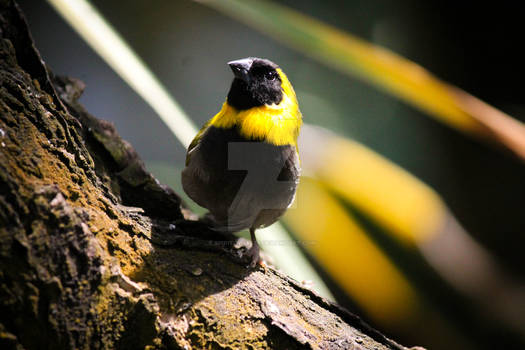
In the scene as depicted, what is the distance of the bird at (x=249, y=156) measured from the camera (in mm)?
1396

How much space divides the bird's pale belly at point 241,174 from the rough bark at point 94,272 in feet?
0.67

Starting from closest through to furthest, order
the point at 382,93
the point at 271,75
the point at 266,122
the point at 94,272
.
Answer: the point at 94,272 < the point at 266,122 < the point at 271,75 < the point at 382,93

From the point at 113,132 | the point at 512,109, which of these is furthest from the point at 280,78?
the point at 512,109

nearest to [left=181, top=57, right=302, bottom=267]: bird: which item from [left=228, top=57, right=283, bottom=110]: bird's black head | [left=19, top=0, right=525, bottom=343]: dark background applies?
[left=228, top=57, right=283, bottom=110]: bird's black head

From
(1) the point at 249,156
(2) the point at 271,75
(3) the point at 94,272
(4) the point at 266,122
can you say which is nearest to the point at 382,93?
(2) the point at 271,75

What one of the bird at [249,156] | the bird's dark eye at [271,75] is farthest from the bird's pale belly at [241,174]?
the bird's dark eye at [271,75]

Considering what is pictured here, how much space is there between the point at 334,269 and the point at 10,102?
202cm

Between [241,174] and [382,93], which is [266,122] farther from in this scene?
[382,93]

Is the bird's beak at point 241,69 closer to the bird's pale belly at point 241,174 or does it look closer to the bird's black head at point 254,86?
the bird's black head at point 254,86

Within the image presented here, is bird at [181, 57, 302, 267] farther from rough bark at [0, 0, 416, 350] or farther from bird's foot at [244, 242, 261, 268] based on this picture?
rough bark at [0, 0, 416, 350]

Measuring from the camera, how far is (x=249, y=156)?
1390 mm

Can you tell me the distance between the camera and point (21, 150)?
0.83m

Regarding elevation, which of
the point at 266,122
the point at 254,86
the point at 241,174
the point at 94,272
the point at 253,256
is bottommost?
the point at 94,272

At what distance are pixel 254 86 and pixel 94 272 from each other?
102cm
